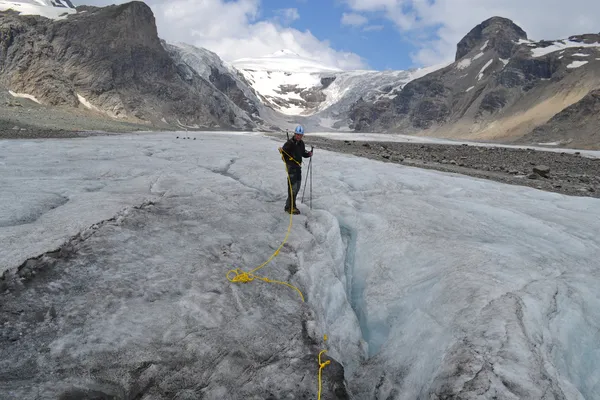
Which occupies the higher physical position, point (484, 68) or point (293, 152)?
point (484, 68)

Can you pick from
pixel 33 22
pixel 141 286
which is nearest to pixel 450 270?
pixel 141 286

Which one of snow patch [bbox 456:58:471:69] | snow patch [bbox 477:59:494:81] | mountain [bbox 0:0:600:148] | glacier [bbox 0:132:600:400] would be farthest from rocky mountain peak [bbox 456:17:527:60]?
glacier [bbox 0:132:600:400]

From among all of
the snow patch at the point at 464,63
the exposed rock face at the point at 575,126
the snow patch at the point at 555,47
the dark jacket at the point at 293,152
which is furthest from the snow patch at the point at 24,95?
the snow patch at the point at 464,63

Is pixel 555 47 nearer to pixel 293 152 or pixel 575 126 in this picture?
pixel 575 126

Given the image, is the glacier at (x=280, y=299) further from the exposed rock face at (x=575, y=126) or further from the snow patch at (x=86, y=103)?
the exposed rock face at (x=575, y=126)

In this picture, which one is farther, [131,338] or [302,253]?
[302,253]

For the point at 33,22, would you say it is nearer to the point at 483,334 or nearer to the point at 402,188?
the point at 402,188

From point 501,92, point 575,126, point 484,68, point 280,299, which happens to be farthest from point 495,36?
point 280,299
